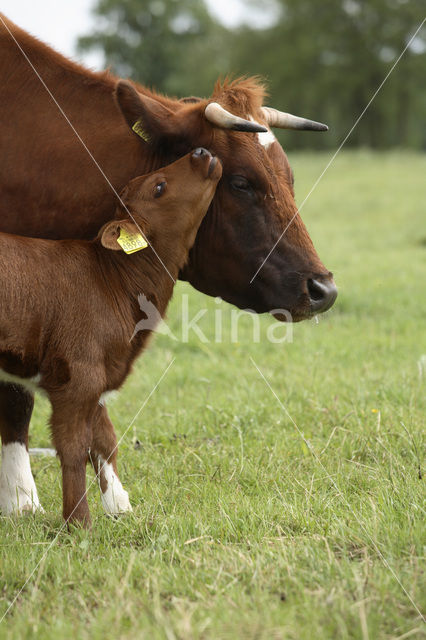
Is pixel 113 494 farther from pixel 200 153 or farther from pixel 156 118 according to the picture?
pixel 156 118

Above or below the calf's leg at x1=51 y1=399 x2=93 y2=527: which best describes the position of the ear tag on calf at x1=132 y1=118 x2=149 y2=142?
above

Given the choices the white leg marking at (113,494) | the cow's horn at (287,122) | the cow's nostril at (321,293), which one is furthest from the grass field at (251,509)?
the cow's horn at (287,122)

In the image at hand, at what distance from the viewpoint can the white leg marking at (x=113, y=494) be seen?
152 inches

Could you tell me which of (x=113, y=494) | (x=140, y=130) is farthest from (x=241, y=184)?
(x=113, y=494)

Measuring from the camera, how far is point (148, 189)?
3.85m

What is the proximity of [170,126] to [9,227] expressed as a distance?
1.01 metres

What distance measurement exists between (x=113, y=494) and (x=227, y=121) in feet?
6.51

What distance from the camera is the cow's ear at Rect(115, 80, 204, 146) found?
389 centimetres

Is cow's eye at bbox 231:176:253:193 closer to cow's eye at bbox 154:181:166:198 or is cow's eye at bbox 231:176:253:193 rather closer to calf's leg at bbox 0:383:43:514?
cow's eye at bbox 154:181:166:198

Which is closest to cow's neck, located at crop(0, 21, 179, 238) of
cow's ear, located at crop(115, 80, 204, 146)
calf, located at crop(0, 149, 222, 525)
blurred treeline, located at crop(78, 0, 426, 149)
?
cow's ear, located at crop(115, 80, 204, 146)

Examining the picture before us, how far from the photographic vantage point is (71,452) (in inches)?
139

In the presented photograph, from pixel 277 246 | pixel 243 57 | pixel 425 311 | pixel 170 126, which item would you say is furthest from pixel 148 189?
pixel 243 57

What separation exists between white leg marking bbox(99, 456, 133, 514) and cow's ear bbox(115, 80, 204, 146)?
176 centimetres

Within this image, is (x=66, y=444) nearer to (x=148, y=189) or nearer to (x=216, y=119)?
(x=148, y=189)
